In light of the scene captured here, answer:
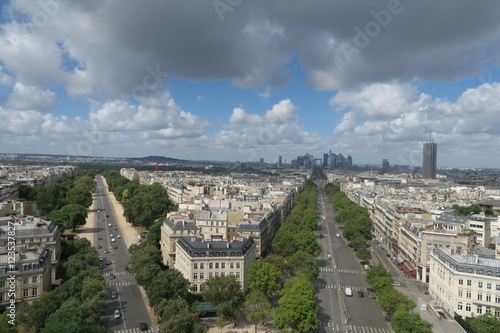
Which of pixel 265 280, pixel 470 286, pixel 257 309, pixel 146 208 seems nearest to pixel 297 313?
pixel 257 309

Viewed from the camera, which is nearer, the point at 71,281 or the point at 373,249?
the point at 71,281

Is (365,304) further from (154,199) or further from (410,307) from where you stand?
(154,199)

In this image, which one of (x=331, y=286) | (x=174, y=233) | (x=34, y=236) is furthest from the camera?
(x=174, y=233)

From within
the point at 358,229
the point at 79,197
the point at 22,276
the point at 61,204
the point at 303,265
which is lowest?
the point at 303,265

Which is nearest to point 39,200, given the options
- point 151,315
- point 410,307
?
point 151,315

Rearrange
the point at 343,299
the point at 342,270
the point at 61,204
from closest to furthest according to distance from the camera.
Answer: the point at 343,299, the point at 342,270, the point at 61,204

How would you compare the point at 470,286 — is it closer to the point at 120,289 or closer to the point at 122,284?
the point at 120,289

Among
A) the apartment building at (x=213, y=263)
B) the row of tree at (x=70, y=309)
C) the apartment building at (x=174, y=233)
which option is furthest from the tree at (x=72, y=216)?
the apartment building at (x=213, y=263)
